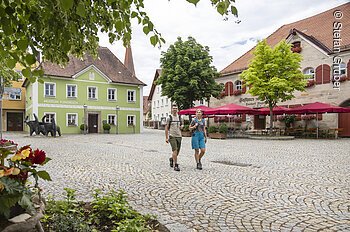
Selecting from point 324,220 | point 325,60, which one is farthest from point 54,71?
point 324,220

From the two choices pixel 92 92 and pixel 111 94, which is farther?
pixel 111 94

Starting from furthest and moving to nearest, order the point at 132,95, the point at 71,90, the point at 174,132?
the point at 132,95 < the point at 71,90 < the point at 174,132

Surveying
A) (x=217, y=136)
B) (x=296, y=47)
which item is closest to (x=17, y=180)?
(x=217, y=136)

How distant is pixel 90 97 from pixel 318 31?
25.1 m

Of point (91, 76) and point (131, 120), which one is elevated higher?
point (91, 76)

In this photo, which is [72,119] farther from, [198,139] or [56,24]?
[56,24]

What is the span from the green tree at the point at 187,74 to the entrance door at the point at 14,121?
2251cm

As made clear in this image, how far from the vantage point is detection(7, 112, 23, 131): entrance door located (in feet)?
131

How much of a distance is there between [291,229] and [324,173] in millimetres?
4749

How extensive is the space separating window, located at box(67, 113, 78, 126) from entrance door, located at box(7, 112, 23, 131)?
13616 millimetres

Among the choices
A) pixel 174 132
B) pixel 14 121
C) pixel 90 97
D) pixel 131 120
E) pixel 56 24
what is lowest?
pixel 174 132

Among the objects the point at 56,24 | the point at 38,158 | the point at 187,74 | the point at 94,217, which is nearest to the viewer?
the point at 38,158

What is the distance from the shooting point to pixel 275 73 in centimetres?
2247

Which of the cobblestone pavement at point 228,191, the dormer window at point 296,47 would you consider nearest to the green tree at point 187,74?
the dormer window at point 296,47
